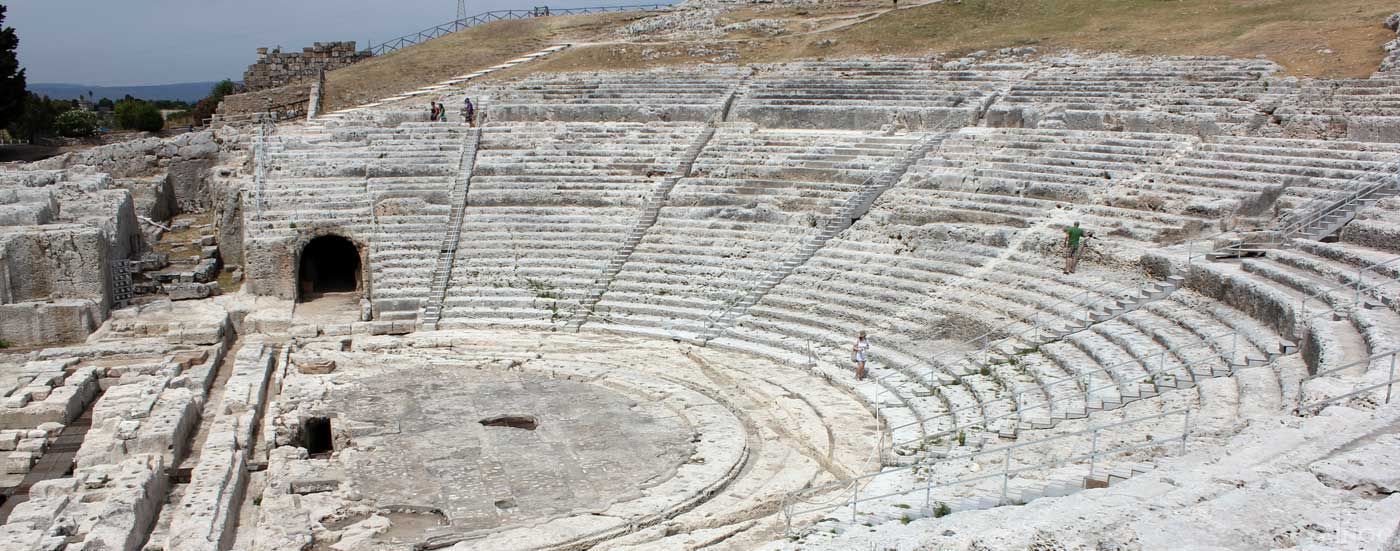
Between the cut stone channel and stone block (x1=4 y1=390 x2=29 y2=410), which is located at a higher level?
stone block (x1=4 y1=390 x2=29 y2=410)

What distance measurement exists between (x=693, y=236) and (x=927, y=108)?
20.2 ft

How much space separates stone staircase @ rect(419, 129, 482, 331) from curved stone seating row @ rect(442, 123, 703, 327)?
0.13 metres

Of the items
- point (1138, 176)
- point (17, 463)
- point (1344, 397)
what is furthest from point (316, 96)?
point (1344, 397)

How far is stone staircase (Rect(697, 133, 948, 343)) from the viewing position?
1811cm

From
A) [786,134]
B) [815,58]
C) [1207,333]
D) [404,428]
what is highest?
[815,58]

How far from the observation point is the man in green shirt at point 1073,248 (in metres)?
16.1

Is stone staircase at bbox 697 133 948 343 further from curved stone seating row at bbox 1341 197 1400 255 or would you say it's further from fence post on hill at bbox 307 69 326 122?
fence post on hill at bbox 307 69 326 122

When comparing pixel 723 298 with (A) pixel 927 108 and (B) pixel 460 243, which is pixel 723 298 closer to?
(B) pixel 460 243

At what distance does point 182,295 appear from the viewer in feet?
67.2

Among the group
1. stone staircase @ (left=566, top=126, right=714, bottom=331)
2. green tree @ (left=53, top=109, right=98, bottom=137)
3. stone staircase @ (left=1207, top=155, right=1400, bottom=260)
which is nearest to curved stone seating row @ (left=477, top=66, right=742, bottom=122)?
stone staircase @ (left=566, top=126, right=714, bottom=331)

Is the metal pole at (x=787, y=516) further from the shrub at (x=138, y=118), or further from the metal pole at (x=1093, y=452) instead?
the shrub at (x=138, y=118)

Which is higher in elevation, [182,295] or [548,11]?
[548,11]

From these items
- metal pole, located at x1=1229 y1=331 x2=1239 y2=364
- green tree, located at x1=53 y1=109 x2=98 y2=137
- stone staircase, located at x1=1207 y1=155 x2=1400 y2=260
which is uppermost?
green tree, located at x1=53 y1=109 x2=98 y2=137

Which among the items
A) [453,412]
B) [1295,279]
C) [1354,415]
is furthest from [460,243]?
[1354,415]
